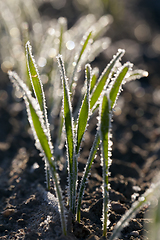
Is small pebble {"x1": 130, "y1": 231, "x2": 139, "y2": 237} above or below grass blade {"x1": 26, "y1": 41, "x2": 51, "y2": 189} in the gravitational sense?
below

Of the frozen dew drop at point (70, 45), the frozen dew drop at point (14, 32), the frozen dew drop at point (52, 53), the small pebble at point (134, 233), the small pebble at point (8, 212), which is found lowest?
the small pebble at point (134, 233)

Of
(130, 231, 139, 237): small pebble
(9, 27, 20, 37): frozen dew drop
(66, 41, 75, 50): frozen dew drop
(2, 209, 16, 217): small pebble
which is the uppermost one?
(9, 27, 20, 37): frozen dew drop

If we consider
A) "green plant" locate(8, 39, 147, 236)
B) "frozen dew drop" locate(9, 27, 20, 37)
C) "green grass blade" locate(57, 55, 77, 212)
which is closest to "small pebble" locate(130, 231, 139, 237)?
"green plant" locate(8, 39, 147, 236)

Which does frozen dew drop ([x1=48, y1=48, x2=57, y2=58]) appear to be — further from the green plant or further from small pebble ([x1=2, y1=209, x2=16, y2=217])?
small pebble ([x1=2, y1=209, x2=16, y2=217])

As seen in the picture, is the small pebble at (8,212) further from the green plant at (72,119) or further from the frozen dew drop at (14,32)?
the frozen dew drop at (14,32)

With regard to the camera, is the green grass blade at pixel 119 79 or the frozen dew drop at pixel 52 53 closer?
the green grass blade at pixel 119 79

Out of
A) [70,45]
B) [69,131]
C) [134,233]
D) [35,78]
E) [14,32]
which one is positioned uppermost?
[14,32]

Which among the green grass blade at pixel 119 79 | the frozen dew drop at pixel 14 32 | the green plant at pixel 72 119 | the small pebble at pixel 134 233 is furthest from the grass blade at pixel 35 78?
the frozen dew drop at pixel 14 32

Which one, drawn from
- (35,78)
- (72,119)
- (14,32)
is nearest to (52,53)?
(14,32)

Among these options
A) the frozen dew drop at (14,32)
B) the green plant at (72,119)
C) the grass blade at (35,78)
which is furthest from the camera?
the frozen dew drop at (14,32)

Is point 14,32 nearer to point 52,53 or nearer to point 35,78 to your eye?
point 52,53
